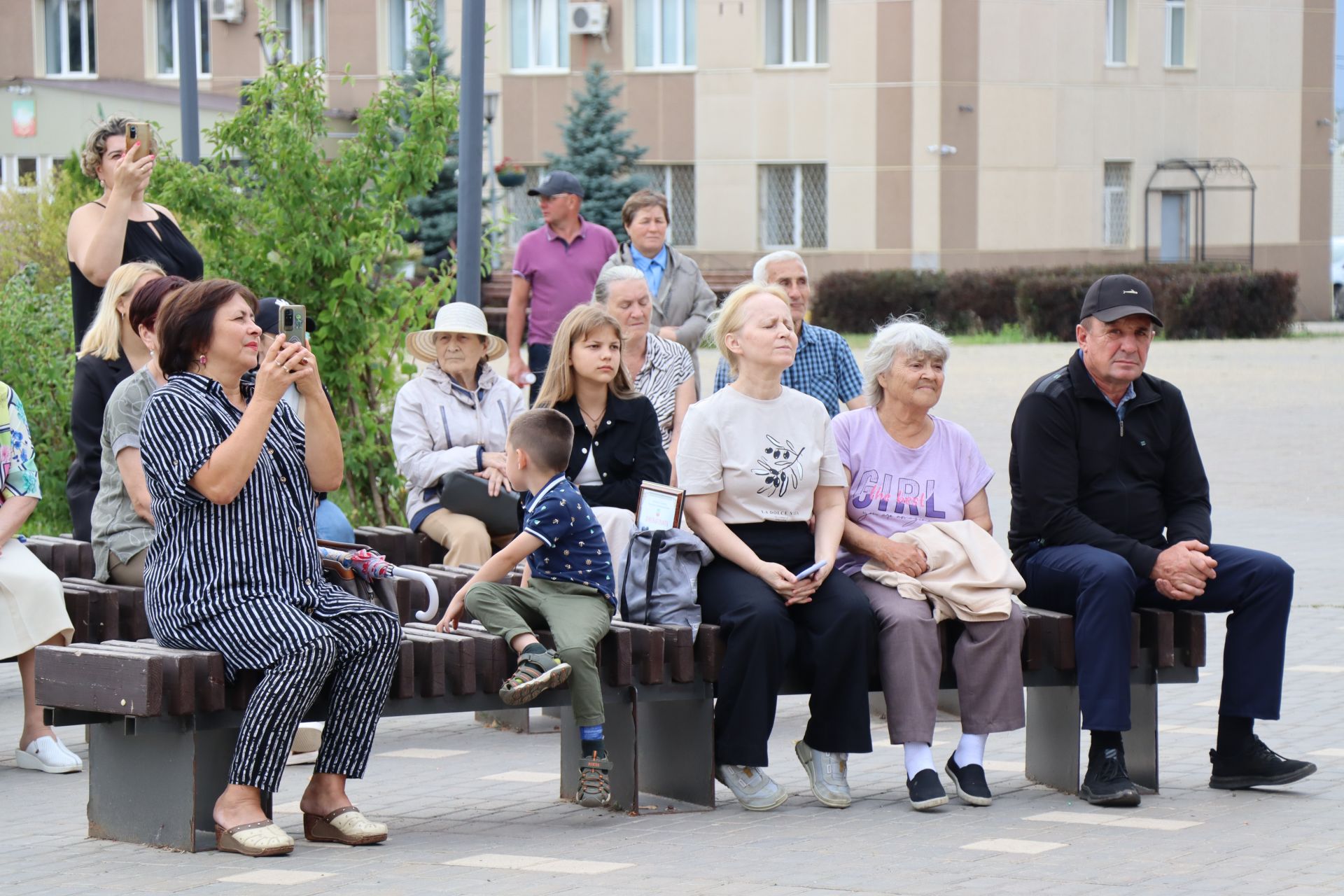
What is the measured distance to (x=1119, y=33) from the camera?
43.1 m

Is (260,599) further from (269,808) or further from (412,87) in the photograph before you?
(412,87)

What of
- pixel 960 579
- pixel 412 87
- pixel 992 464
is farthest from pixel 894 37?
pixel 960 579

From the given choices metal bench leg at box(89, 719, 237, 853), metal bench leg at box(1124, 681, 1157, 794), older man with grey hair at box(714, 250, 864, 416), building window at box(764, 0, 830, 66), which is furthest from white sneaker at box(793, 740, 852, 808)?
building window at box(764, 0, 830, 66)

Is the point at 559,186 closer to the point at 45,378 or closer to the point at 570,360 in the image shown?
the point at 45,378

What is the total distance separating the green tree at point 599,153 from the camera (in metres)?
38.9

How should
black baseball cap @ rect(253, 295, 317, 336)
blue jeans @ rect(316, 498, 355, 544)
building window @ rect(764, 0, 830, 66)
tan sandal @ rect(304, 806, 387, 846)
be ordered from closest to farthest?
1. tan sandal @ rect(304, 806, 387, 846)
2. black baseball cap @ rect(253, 295, 317, 336)
3. blue jeans @ rect(316, 498, 355, 544)
4. building window @ rect(764, 0, 830, 66)

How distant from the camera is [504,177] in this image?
3734cm

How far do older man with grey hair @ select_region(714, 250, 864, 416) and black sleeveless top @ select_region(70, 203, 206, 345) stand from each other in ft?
7.61

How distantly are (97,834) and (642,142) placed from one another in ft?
125

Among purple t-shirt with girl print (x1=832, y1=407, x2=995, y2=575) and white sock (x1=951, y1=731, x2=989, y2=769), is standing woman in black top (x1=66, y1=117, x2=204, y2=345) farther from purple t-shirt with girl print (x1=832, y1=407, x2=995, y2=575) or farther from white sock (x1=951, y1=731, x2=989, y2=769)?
white sock (x1=951, y1=731, x2=989, y2=769)

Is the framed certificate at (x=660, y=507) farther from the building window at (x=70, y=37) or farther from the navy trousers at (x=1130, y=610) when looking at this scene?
the building window at (x=70, y=37)

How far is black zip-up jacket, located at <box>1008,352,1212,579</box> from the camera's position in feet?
22.3

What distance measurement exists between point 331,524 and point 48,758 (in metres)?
1.28

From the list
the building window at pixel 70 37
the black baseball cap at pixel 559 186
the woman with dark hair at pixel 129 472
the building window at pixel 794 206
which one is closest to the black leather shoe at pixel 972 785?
the woman with dark hair at pixel 129 472
